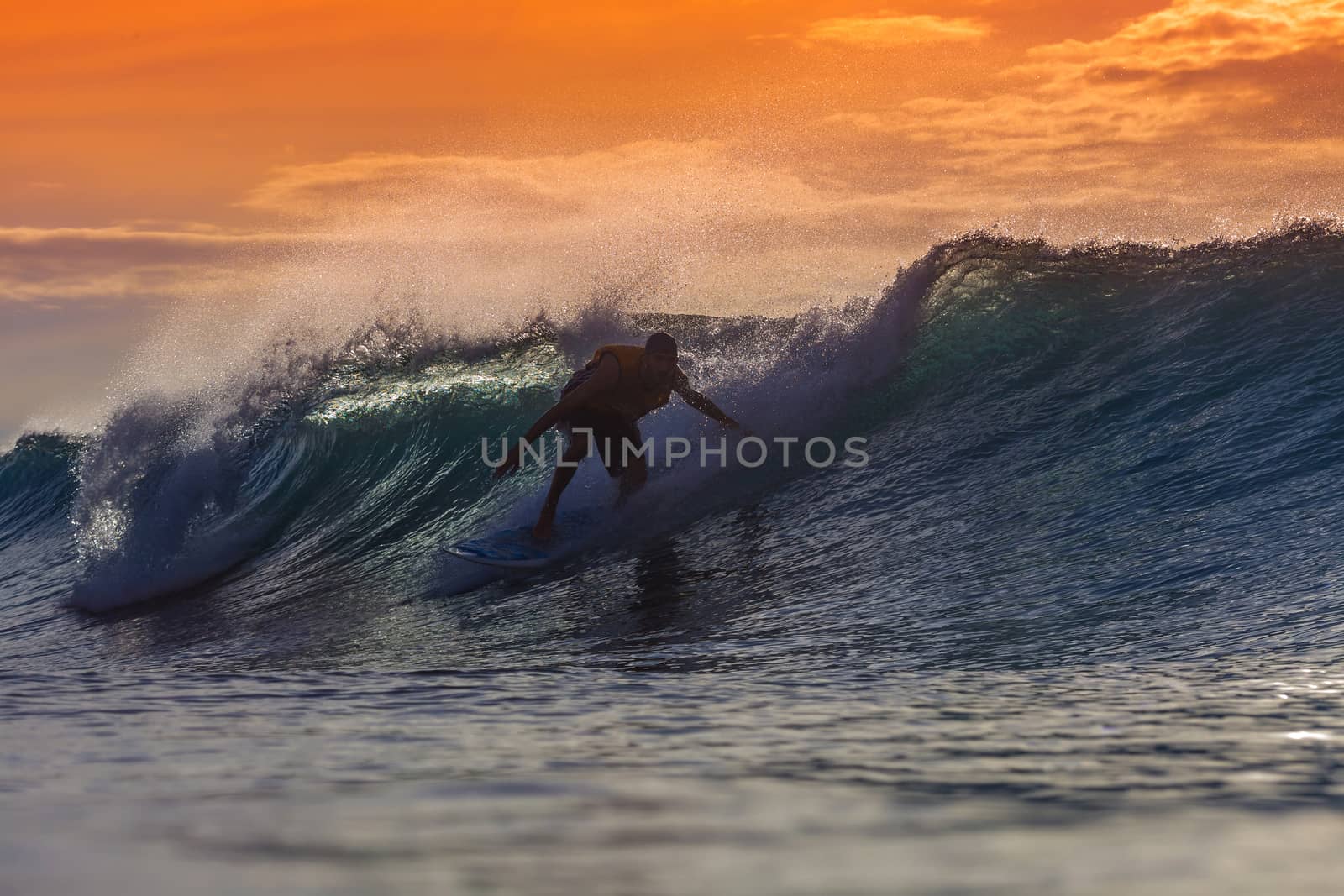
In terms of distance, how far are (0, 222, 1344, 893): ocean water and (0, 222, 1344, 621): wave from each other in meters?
0.04

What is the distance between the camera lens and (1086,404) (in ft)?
26.3

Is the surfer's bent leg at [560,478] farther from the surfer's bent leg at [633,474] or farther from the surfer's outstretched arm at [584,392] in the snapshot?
the surfer's bent leg at [633,474]

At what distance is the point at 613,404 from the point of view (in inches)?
281

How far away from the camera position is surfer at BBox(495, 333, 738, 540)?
689cm

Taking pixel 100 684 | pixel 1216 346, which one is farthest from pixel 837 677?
pixel 1216 346

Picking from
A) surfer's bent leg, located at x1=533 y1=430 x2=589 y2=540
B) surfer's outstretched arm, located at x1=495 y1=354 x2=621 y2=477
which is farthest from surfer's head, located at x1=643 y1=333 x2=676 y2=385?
surfer's bent leg, located at x1=533 y1=430 x2=589 y2=540

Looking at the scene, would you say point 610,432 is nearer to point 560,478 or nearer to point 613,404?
point 613,404

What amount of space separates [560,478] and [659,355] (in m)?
0.97

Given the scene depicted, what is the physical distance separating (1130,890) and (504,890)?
888mm

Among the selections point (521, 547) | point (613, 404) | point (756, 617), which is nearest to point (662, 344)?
point (613, 404)

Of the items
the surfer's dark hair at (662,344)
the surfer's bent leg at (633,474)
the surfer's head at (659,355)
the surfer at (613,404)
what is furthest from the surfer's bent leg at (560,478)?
the surfer's dark hair at (662,344)

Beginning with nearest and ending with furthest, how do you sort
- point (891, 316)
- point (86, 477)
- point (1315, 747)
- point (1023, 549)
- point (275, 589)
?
point (1315, 747)
point (1023, 549)
point (275, 589)
point (891, 316)
point (86, 477)

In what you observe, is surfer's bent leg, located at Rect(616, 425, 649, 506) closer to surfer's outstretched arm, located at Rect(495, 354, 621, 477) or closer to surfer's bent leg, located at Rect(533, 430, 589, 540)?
surfer's bent leg, located at Rect(533, 430, 589, 540)

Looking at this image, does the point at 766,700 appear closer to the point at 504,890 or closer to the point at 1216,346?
the point at 504,890
